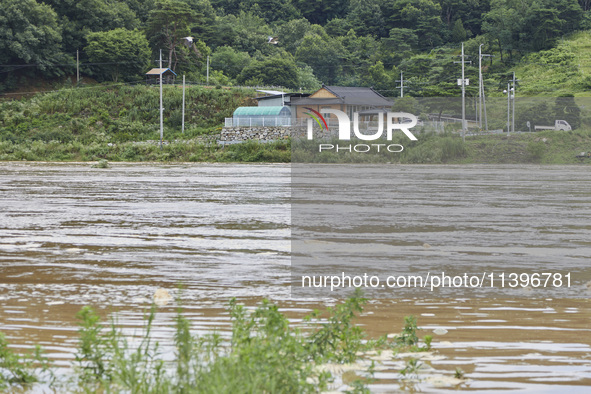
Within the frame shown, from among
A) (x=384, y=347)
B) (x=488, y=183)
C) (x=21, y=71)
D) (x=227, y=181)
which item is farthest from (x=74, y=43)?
(x=384, y=347)

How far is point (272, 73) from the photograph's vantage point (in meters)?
72.8

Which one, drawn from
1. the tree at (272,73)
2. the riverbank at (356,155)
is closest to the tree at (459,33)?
the tree at (272,73)

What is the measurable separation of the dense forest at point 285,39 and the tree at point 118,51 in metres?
0.10

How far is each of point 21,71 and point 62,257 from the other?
64.7 meters

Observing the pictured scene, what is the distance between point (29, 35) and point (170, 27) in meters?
15.2

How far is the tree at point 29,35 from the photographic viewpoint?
63.2 metres

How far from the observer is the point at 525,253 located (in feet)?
29.9

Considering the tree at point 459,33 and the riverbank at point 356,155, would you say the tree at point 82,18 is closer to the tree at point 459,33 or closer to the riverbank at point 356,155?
the riverbank at point 356,155

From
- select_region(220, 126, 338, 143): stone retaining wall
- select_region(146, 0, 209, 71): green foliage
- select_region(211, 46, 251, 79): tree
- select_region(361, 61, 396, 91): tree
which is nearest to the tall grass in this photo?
select_region(220, 126, 338, 143): stone retaining wall

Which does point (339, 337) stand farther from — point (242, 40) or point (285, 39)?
point (285, 39)

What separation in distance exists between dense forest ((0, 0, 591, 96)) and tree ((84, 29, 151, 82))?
103 mm

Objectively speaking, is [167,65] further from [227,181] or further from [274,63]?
[227,181]

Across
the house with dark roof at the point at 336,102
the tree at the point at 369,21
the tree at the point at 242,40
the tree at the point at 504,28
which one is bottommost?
the house with dark roof at the point at 336,102

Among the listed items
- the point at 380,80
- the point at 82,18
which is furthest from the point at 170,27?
the point at 380,80
